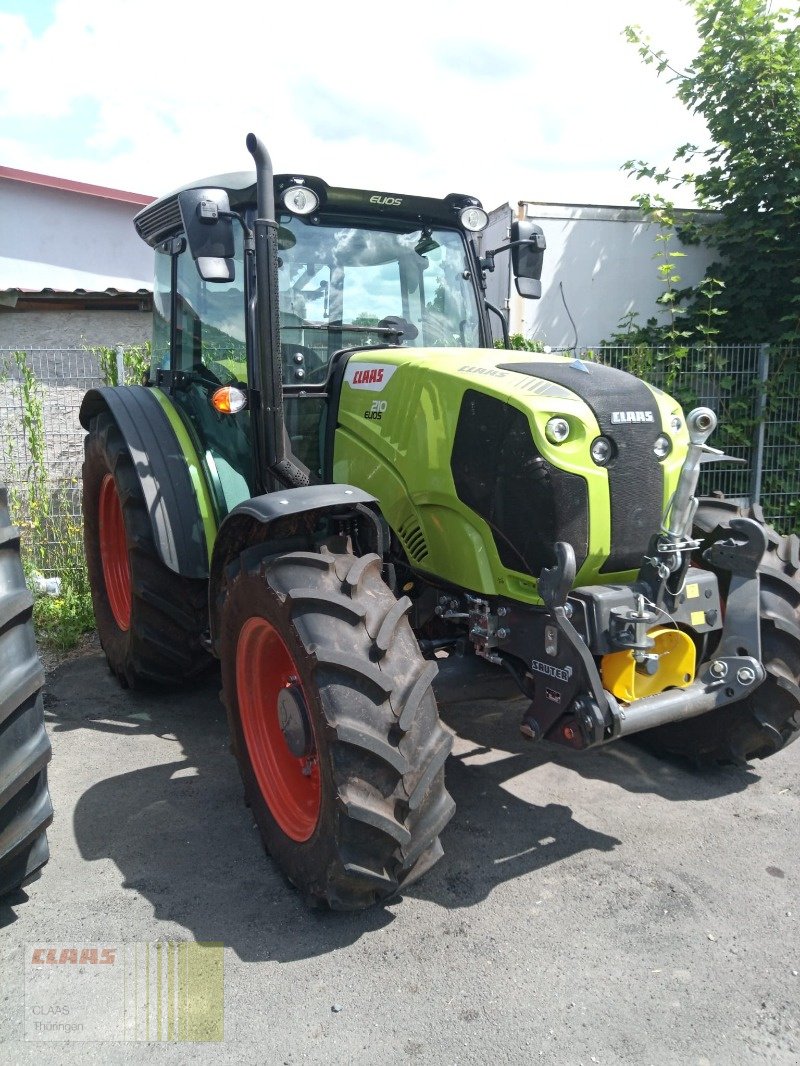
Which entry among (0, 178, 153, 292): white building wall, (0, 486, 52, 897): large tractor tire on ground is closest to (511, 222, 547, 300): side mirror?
(0, 486, 52, 897): large tractor tire on ground

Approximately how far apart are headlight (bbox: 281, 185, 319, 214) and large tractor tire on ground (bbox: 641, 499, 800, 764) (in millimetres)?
2002

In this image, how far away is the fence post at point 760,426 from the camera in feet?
26.0

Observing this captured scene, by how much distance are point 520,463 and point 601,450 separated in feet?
0.90

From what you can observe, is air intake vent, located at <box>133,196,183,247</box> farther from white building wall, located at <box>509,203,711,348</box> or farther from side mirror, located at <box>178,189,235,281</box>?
white building wall, located at <box>509,203,711,348</box>

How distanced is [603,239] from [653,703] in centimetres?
722

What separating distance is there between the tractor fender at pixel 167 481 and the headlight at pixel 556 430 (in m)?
1.74

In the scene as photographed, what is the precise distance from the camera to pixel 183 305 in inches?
174

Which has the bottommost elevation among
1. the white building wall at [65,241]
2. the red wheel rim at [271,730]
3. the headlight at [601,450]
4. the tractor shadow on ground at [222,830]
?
the tractor shadow on ground at [222,830]

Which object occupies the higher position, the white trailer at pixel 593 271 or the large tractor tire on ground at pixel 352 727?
the white trailer at pixel 593 271

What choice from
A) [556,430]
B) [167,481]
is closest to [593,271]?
[167,481]

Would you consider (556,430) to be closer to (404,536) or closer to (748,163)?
(404,536)

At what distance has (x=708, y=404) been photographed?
8.15 meters

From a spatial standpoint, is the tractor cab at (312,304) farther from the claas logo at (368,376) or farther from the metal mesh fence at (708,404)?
the metal mesh fence at (708,404)

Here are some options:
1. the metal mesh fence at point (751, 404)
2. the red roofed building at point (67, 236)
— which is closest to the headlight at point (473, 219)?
the metal mesh fence at point (751, 404)
